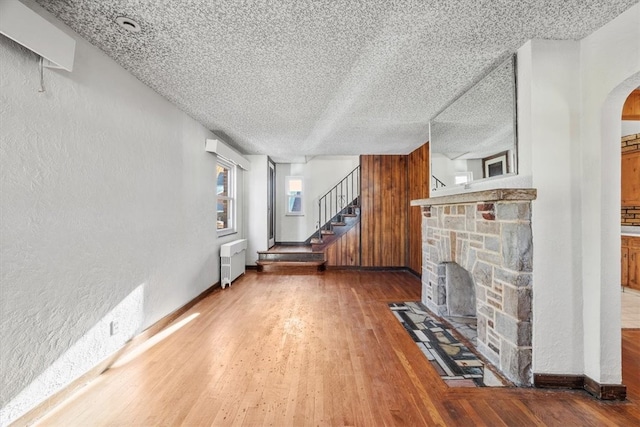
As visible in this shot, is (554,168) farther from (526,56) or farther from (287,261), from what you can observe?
(287,261)

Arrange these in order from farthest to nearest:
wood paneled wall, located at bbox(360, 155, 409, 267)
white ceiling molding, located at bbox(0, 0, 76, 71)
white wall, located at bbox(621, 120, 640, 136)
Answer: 1. wood paneled wall, located at bbox(360, 155, 409, 267)
2. white wall, located at bbox(621, 120, 640, 136)
3. white ceiling molding, located at bbox(0, 0, 76, 71)

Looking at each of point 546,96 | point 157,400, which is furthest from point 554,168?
point 157,400

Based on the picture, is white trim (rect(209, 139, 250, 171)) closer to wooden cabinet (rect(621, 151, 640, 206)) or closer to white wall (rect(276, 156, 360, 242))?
white wall (rect(276, 156, 360, 242))

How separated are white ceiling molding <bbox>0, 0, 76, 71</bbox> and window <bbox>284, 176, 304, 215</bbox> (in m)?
5.72

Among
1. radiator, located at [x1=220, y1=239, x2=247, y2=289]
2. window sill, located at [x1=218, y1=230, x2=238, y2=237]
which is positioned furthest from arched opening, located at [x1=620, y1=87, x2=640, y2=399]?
window sill, located at [x1=218, y1=230, x2=238, y2=237]

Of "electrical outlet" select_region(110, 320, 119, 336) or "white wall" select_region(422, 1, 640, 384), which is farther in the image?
"electrical outlet" select_region(110, 320, 119, 336)

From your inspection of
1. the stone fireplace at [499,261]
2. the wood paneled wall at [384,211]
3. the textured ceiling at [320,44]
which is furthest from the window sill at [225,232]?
the stone fireplace at [499,261]

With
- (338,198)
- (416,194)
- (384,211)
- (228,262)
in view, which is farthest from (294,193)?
(416,194)

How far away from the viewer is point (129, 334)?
2.54 meters

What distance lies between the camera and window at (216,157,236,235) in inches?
203

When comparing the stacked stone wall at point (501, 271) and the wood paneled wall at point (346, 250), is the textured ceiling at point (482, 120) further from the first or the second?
the wood paneled wall at point (346, 250)

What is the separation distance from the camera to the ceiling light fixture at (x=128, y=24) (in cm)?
180

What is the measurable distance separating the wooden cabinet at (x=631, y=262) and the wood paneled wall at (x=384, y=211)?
333 centimetres

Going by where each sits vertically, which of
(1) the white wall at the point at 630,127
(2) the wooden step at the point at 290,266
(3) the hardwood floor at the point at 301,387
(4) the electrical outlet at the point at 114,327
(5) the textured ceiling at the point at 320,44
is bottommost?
(3) the hardwood floor at the point at 301,387
